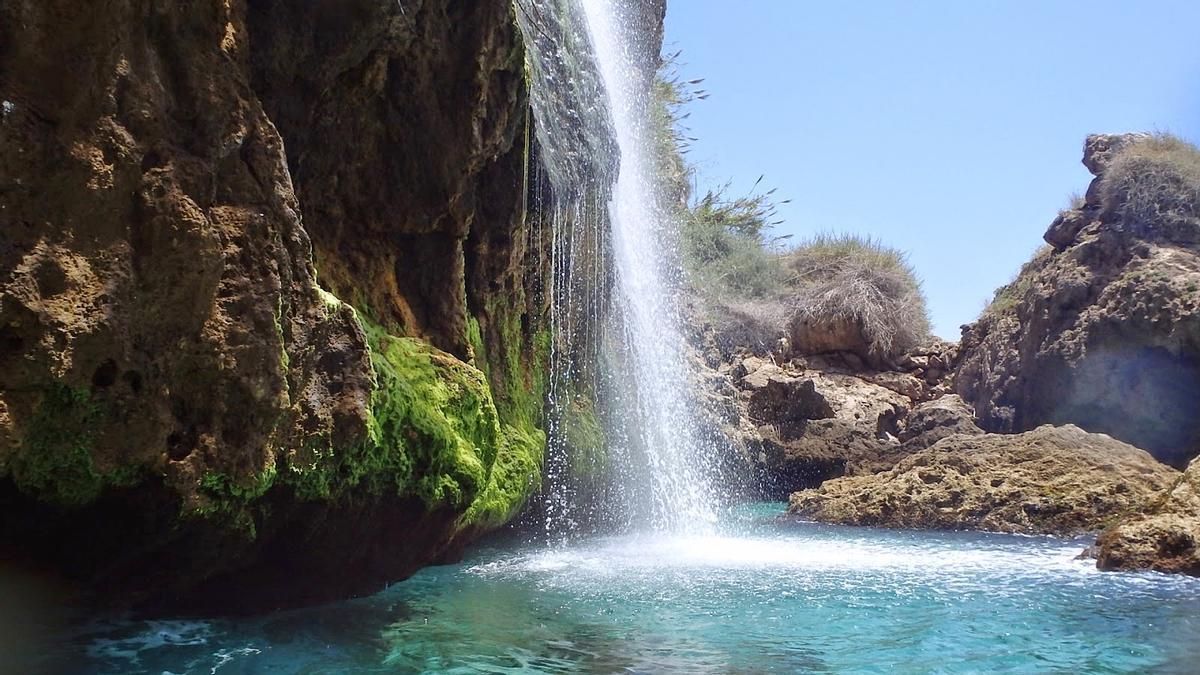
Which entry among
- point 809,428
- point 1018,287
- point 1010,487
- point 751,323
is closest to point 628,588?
point 1010,487

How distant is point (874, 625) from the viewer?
16.5ft

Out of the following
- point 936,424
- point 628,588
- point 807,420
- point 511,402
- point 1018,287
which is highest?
point 1018,287

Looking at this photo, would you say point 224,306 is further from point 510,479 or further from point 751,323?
point 751,323

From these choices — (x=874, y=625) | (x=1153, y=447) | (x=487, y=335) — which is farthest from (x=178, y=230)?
(x=1153, y=447)

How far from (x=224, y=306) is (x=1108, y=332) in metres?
13.7

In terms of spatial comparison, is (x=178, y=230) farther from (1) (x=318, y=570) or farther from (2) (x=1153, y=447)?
(2) (x=1153, y=447)

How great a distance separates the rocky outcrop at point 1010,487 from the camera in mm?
10023

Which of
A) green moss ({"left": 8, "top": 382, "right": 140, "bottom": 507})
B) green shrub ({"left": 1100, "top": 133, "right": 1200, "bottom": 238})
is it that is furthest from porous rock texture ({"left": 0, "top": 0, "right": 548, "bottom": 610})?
green shrub ({"left": 1100, "top": 133, "right": 1200, "bottom": 238})

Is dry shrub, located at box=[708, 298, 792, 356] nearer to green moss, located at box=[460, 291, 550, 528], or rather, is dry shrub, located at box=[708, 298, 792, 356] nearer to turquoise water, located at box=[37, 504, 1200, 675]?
green moss, located at box=[460, 291, 550, 528]

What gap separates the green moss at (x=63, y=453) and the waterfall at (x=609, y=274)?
18.2 ft

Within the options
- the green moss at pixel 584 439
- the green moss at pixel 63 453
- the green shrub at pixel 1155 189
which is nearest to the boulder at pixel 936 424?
the green shrub at pixel 1155 189

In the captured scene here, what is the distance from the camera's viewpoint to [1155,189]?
14.6m

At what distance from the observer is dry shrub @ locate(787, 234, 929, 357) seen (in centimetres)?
2217

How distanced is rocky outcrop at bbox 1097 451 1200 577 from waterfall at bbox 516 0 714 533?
4.99 m
